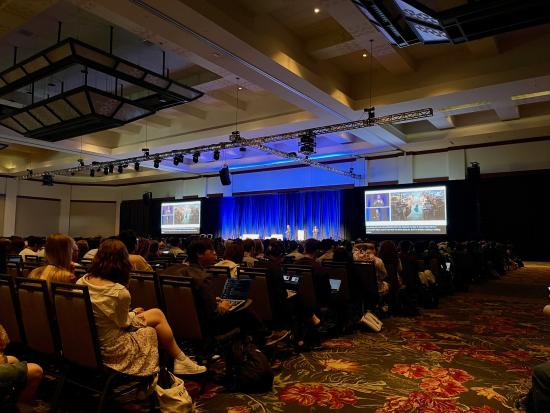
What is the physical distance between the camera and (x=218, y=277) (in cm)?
356

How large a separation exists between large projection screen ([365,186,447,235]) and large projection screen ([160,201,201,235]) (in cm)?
784

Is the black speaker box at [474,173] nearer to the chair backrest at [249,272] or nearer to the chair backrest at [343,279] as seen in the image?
the chair backrest at [343,279]

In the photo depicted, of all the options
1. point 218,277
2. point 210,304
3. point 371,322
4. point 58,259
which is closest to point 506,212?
point 371,322

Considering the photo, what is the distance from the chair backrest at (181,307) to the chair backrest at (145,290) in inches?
3.7

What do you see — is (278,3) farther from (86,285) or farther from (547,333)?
(547,333)

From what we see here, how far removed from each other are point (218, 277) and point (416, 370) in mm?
1829

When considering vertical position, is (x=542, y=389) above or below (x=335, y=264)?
below

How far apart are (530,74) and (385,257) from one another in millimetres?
4178

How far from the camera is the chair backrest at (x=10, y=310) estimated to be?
2.60 m

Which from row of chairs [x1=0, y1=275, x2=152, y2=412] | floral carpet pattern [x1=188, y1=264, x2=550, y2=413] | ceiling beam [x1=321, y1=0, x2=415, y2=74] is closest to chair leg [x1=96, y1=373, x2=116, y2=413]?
row of chairs [x1=0, y1=275, x2=152, y2=412]

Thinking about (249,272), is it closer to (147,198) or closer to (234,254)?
(234,254)

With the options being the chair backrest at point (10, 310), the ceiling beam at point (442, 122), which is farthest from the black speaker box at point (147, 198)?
the chair backrest at point (10, 310)

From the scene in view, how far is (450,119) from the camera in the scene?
10.6 m

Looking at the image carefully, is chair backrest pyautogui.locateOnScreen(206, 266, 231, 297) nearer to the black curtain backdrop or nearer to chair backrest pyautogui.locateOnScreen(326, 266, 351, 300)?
chair backrest pyautogui.locateOnScreen(326, 266, 351, 300)
